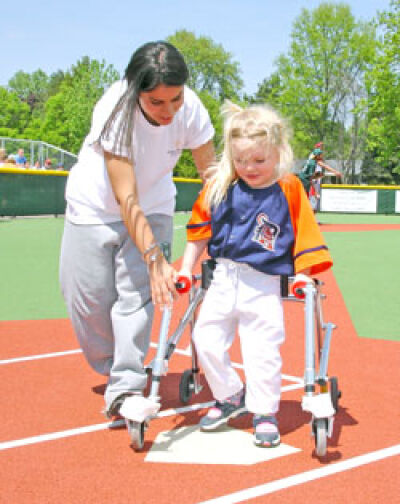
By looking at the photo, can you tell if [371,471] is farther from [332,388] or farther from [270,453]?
[332,388]

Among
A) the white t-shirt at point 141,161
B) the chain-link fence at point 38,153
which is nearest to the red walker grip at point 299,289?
the white t-shirt at point 141,161

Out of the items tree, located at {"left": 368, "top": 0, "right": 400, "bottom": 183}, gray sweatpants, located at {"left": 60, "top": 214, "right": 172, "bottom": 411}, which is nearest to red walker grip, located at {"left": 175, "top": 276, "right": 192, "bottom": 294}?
gray sweatpants, located at {"left": 60, "top": 214, "right": 172, "bottom": 411}

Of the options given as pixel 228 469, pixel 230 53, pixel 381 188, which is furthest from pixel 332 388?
pixel 230 53

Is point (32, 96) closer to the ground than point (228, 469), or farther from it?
farther from it

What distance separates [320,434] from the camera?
3178 millimetres

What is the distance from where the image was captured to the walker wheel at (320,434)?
3.17m

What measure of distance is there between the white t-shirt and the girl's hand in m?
0.57

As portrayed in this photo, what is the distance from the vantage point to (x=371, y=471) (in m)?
3.14

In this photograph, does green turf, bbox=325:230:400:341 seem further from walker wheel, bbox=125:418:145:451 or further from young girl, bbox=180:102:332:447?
walker wheel, bbox=125:418:145:451

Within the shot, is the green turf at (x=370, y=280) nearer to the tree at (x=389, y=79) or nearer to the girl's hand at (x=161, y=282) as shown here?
the girl's hand at (x=161, y=282)

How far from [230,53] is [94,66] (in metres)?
23.1

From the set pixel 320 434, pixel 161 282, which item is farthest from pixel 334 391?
pixel 161 282

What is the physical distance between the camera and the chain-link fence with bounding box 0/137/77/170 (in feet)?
91.4

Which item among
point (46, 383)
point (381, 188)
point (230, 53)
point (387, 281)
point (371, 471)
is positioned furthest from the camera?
point (230, 53)
